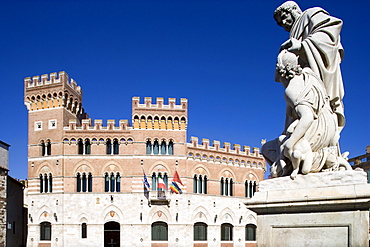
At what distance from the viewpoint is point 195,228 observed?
38.4 meters

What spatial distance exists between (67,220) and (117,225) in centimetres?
415

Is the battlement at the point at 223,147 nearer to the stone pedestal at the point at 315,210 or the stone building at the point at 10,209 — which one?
the stone building at the point at 10,209

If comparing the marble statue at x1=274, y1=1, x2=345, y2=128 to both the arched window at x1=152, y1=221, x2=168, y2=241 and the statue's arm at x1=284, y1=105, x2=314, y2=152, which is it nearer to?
the statue's arm at x1=284, y1=105, x2=314, y2=152

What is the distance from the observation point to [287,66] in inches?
164

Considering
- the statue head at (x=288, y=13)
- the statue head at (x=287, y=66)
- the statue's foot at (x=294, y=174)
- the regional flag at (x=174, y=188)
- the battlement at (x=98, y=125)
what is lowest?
the regional flag at (x=174, y=188)

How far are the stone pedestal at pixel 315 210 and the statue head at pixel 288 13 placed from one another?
5.68 ft

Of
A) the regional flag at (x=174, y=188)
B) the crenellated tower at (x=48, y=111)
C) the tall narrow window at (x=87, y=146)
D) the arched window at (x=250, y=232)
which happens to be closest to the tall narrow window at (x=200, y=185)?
the regional flag at (x=174, y=188)

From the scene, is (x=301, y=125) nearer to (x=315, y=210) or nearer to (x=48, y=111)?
(x=315, y=210)

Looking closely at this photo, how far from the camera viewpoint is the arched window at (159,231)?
1449 inches

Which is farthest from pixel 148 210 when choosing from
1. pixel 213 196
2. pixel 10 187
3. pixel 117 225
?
pixel 10 187

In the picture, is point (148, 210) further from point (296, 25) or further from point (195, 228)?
point (296, 25)

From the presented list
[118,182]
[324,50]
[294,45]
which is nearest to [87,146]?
[118,182]

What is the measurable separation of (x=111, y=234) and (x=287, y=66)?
1376 inches

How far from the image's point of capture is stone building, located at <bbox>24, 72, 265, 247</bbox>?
36625 mm
